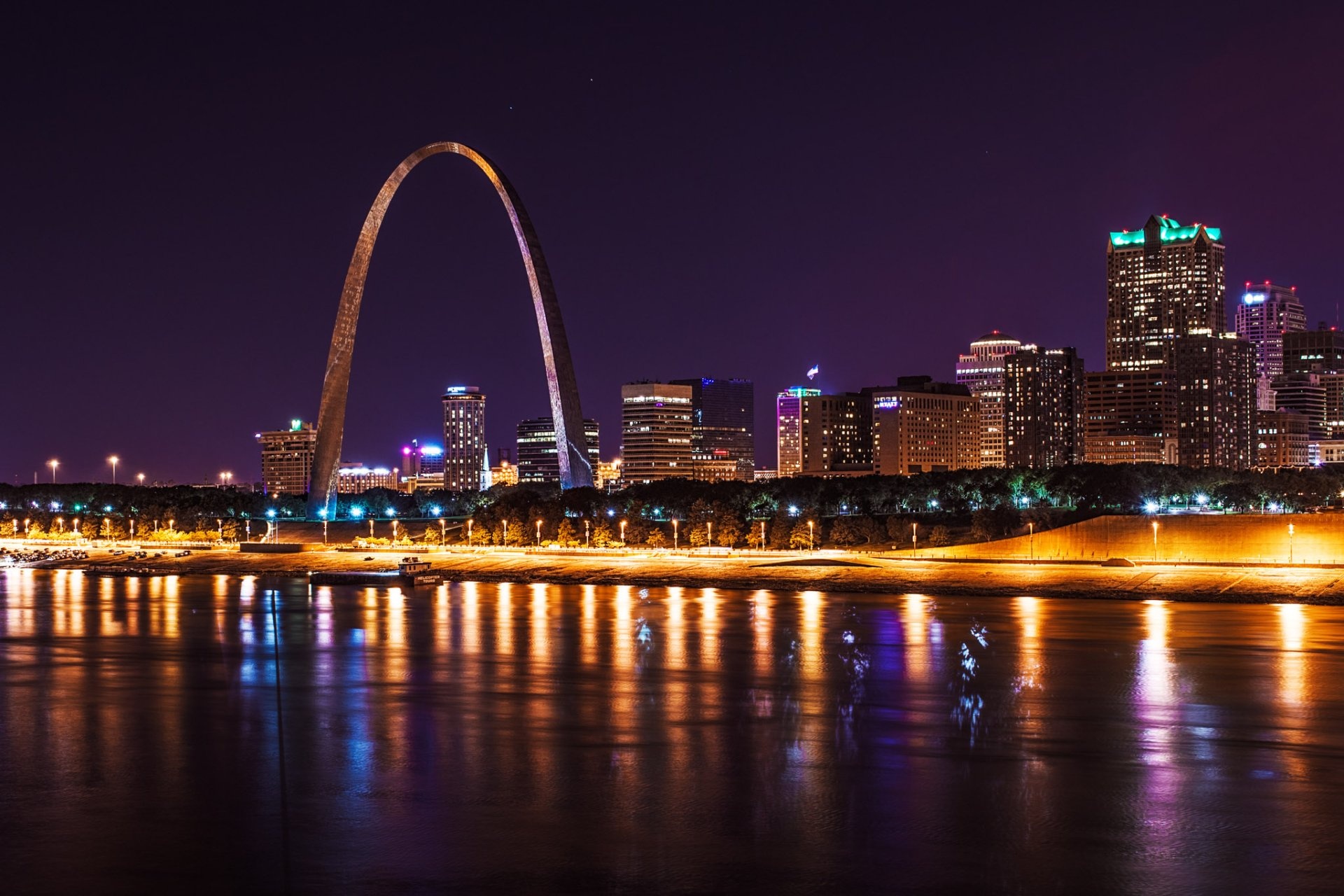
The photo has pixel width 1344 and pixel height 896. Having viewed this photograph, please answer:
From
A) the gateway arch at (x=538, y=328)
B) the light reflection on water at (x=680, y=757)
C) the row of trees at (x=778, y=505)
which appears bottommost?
the light reflection on water at (x=680, y=757)

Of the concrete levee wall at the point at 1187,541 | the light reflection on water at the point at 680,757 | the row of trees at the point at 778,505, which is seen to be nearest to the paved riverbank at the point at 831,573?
the concrete levee wall at the point at 1187,541

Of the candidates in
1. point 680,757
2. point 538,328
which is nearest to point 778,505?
point 538,328

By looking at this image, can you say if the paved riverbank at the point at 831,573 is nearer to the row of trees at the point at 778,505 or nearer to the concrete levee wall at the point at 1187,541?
the concrete levee wall at the point at 1187,541

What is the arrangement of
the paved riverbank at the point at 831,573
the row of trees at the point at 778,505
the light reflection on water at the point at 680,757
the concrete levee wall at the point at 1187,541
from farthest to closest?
the row of trees at the point at 778,505 < the concrete levee wall at the point at 1187,541 < the paved riverbank at the point at 831,573 < the light reflection on water at the point at 680,757

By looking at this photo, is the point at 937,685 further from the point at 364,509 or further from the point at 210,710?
the point at 364,509

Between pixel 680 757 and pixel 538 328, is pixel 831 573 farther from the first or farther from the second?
pixel 680 757

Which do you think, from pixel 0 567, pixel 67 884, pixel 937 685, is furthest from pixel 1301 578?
pixel 0 567

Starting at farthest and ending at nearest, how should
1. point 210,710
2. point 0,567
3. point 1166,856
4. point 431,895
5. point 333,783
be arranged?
point 0,567, point 210,710, point 333,783, point 1166,856, point 431,895
